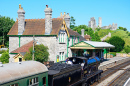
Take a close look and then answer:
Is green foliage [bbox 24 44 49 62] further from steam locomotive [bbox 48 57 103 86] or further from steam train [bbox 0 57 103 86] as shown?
steam train [bbox 0 57 103 86]

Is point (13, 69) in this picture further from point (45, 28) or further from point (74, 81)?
point (45, 28)

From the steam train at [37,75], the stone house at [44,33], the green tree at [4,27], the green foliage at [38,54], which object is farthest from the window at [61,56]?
the green tree at [4,27]

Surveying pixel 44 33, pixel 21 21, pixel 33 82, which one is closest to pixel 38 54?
pixel 44 33

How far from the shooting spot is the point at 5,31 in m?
52.2

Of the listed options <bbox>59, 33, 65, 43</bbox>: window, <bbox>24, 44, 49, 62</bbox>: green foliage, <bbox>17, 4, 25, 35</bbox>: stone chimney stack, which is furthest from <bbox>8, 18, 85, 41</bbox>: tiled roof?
<bbox>24, 44, 49, 62</bbox>: green foliage

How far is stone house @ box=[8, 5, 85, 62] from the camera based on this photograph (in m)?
27.2

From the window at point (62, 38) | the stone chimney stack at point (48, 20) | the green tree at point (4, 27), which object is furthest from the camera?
the green tree at point (4, 27)

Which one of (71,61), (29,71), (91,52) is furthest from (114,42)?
(29,71)

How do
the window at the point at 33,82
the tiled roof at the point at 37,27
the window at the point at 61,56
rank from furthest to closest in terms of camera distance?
the window at the point at 61,56, the tiled roof at the point at 37,27, the window at the point at 33,82

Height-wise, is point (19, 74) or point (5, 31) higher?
point (5, 31)

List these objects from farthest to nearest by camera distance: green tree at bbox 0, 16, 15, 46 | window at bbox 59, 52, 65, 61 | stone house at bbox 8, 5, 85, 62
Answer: green tree at bbox 0, 16, 15, 46
window at bbox 59, 52, 65, 61
stone house at bbox 8, 5, 85, 62

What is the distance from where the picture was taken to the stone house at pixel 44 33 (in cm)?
2719

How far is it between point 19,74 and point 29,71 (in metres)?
0.76

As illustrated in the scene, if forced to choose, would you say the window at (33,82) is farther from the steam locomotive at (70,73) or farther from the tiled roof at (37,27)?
the tiled roof at (37,27)
